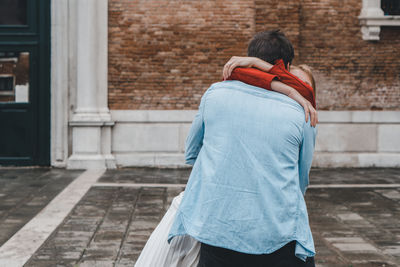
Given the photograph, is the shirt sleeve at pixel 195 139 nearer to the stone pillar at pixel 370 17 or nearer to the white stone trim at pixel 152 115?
the white stone trim at pixel 152 115

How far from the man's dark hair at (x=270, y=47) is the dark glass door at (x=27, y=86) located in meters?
9.10

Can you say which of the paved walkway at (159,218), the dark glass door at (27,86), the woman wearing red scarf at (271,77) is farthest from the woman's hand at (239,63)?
the dark glass door at (27,86)

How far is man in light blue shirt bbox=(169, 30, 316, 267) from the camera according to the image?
6.60ft

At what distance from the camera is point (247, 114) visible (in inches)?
80.5

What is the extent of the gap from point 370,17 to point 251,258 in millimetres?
9775

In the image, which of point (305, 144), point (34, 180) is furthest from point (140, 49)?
point (305, 144)

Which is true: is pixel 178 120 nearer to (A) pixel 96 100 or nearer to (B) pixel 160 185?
(A) pixel 96 100

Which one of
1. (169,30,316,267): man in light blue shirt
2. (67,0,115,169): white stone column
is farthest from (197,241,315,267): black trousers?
(67,0,115,169): white stone column

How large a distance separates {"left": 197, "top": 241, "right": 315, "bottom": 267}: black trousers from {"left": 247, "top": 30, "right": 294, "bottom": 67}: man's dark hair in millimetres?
709

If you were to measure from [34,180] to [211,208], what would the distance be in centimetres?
740

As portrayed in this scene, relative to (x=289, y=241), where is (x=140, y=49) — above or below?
above

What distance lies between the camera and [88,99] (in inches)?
411

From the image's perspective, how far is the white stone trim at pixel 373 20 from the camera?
1092 centimetres

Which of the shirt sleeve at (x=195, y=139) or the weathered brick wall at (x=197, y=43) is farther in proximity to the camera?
the weathered brick wall at (x=197, y=43)
